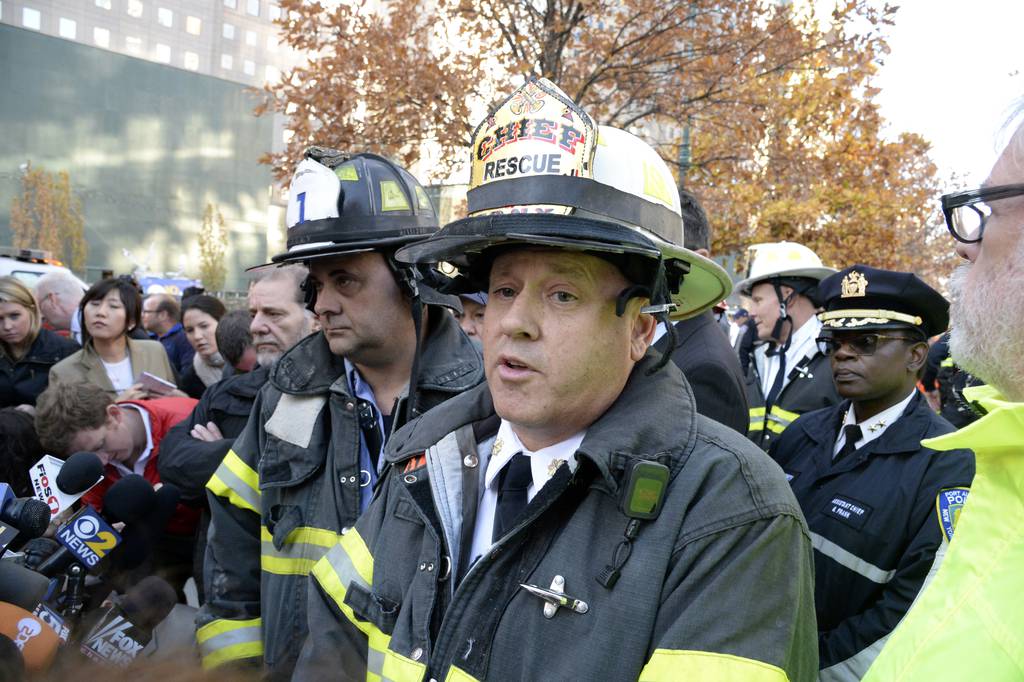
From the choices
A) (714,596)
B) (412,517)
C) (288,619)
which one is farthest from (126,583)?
(714,596)

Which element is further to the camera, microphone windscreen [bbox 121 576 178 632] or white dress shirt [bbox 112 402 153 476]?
white dress shirt [bbox 112 402 153 476]

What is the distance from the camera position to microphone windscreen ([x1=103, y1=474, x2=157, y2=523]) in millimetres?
3508

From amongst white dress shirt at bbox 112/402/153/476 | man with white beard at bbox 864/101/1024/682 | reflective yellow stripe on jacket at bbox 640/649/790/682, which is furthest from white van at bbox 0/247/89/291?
man with white beard at bbox 864/101/1024/682

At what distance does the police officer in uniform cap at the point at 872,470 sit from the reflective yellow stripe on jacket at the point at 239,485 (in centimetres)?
203

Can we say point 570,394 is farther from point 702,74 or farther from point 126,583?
point 702,74

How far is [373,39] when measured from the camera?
30.8 feet

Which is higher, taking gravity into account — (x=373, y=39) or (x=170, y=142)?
(x=170, y=142)

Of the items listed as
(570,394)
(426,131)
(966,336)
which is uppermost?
(426,131)

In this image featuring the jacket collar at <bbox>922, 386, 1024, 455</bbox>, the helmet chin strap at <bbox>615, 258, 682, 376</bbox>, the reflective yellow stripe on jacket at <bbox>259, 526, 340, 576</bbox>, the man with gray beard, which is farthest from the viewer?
the man with gray beard

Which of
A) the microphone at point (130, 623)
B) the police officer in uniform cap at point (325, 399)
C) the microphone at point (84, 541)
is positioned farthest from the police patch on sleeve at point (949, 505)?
the microphone at point (84, 541)

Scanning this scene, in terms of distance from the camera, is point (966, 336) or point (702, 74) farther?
point (702, 74)

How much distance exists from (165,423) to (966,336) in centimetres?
399

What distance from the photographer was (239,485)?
2947mm

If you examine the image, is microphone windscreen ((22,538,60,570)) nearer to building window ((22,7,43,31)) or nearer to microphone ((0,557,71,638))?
microphone ((0,557,71,638))
